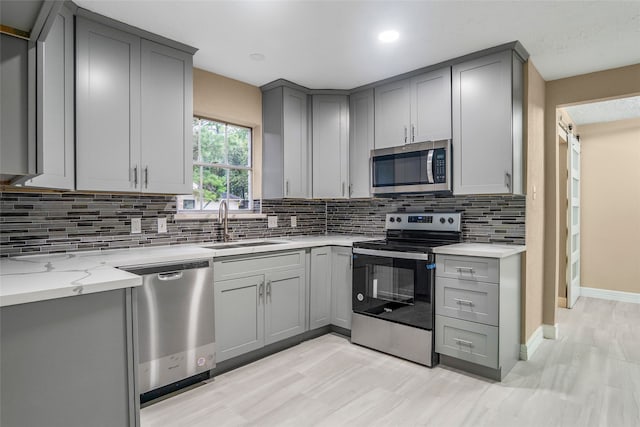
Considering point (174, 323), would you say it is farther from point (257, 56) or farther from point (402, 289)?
point (257, 56)

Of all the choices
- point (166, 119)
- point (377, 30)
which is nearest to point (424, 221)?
point (377, 30)

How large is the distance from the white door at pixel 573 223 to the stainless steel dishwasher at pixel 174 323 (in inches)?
166

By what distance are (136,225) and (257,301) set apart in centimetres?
108

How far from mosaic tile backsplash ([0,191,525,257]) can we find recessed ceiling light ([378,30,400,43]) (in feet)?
4.88

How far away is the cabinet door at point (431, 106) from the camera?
3.03 meters

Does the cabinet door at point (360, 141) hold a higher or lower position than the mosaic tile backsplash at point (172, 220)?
higher

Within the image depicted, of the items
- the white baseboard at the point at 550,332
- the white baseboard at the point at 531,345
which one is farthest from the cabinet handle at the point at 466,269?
the white baseboard at the point at 550,332

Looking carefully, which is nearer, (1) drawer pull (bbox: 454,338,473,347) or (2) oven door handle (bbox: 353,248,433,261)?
(1) drawer pull (bbox: 454,338,473,347)

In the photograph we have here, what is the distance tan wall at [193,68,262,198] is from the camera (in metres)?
3.14

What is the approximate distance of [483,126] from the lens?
283 cm

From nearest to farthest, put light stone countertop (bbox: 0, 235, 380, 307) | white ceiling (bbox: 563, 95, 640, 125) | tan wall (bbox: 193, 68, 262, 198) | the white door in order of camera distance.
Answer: light stone countertop (bbox: 0, 235, 380, 307), tan wall (bbox: 193, 68, 262, 198), white ceiling (bbox: 563, 95, 640, 125), the white door

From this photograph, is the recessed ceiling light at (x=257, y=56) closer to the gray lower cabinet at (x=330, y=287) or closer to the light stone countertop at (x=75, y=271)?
the light stone countertop at (x=75, y=271)

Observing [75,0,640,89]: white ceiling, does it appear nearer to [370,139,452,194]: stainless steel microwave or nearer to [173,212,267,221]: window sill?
[370,139,452,194]: stainless steel microwave

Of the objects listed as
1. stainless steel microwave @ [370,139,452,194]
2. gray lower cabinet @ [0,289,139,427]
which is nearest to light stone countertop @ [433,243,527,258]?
stainless steel microwave @ [370,139,452,194]
